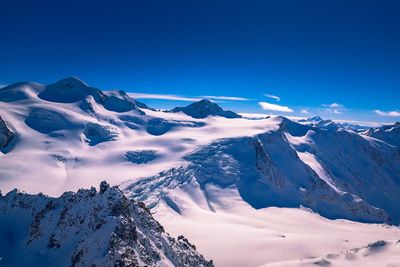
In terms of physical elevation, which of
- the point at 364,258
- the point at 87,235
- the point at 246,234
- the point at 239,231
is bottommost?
the point at 364,258

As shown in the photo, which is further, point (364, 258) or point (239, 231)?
point (239, 231)

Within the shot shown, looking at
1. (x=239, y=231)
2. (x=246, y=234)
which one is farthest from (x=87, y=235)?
(x=239, y=231)

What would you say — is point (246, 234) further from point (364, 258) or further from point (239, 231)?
point (364, 258)

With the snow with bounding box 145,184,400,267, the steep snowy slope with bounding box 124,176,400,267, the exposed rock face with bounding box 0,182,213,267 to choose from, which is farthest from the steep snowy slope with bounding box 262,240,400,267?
the exposed rock face with bounding box 0,182,213,267

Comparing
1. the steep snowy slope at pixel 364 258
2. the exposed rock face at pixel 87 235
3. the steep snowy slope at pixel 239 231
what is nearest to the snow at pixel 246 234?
the steep snowy slope at pixel 239 231

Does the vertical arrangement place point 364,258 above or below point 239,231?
below

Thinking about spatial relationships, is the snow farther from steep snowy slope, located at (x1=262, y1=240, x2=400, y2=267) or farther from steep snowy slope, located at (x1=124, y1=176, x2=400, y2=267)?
steep snowy slope, located at (x1=262, y1=240, x2=400, y2=267)

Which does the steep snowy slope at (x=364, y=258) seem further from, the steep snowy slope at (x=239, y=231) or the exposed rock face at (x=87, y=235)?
the exposed rock face at (x=87, y=235)

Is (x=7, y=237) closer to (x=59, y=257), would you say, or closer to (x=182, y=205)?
(x=59, y=257)
